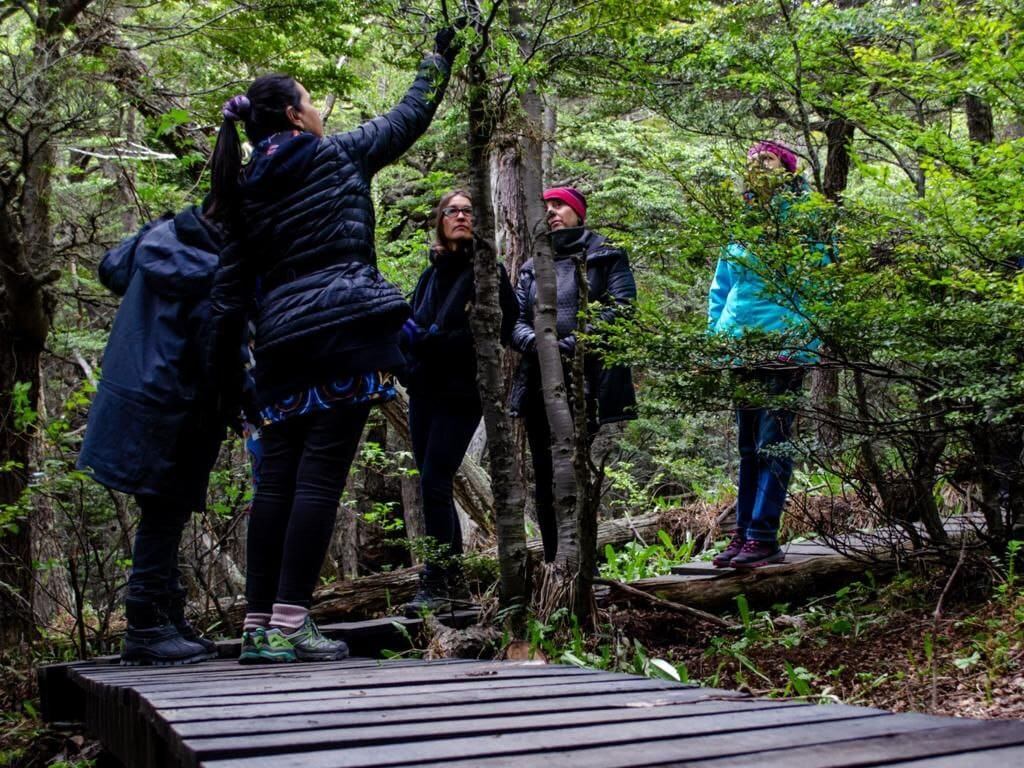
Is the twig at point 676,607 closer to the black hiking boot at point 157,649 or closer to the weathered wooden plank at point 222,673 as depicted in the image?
the weathered wooden plank at point 222,673

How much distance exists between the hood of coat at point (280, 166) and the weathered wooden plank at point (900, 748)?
113 inches

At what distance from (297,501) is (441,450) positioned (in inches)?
56.5

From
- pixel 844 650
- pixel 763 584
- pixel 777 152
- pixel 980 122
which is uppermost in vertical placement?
pixel 980 122

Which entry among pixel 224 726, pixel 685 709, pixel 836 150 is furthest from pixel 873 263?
pixel 836 150

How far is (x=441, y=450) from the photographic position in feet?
16.7

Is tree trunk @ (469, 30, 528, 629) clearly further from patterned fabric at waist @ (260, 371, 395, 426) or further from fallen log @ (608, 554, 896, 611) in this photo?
fallen log @ (608, 554, 896, 611)

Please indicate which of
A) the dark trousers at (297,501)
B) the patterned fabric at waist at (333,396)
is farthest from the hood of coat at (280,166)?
the dark trousers at (297,501)

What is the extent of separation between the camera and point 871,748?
1.89m

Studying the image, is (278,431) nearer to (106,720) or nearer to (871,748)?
(106,720)

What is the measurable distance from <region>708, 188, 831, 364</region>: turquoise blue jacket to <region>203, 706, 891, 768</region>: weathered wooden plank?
2.16 meters

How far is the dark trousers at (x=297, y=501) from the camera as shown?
369 cm

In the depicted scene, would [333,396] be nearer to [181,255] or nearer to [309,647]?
[309,647]

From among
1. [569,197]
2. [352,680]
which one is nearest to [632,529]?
[569,197]

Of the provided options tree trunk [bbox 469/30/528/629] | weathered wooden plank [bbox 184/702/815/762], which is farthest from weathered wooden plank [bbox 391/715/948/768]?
tree trunk [bbox 469/30/528/629]
